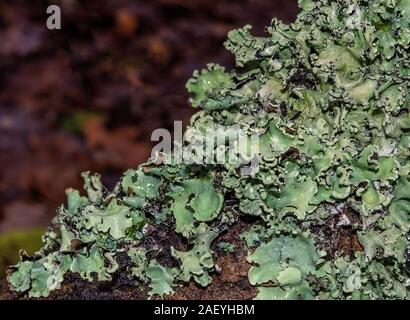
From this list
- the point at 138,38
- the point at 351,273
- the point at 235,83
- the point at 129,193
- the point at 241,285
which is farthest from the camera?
the point at 138,38

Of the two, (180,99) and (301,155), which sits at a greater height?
(180,99)

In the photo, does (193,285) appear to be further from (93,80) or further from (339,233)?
(93,80)

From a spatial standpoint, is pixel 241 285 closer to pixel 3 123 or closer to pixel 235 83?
pixel 235 83

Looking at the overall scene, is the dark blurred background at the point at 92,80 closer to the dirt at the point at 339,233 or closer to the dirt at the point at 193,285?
the dirt at the point at 193,285

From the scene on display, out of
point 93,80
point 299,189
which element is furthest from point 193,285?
point 93,80

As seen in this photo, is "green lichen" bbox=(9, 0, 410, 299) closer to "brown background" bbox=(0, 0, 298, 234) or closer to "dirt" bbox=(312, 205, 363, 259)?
"dirt" bbox=(312, 205, 363, 259)

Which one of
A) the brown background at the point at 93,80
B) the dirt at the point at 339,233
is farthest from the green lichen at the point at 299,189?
the brown background at the point at 93,80
